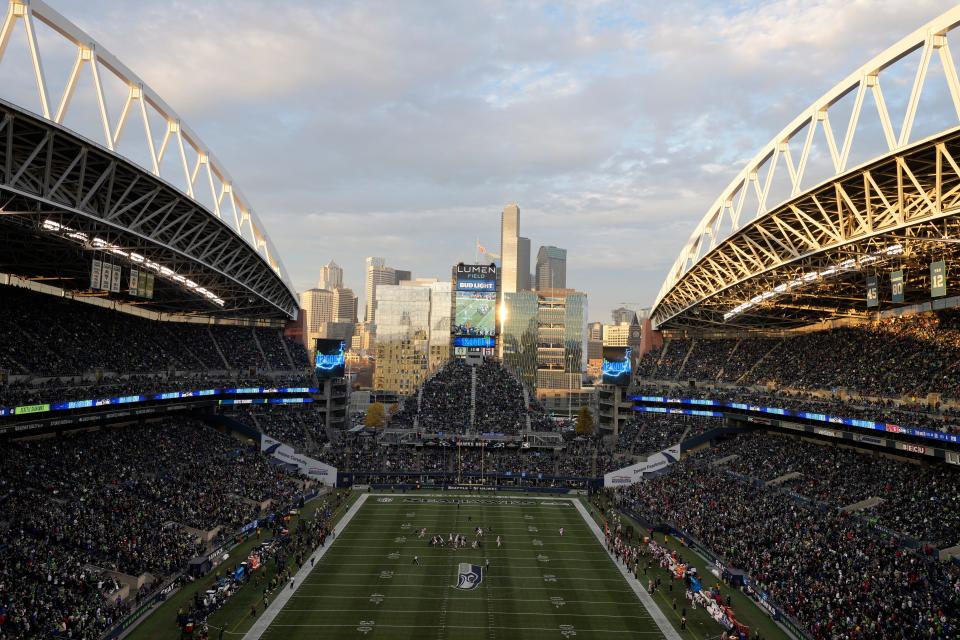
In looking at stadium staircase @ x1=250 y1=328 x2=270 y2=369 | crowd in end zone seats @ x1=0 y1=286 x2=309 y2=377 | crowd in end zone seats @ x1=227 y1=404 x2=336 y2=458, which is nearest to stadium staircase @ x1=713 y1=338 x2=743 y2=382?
crowd in end zone seats @ x1=227 y1=404 x2=336 y2=458

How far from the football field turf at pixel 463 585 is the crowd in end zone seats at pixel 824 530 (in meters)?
6.37

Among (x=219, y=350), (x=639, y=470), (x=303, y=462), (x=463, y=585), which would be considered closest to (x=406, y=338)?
(x=219, y=350)

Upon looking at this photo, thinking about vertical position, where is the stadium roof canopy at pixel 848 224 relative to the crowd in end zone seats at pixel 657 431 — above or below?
above

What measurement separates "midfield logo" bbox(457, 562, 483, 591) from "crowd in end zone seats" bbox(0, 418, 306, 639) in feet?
44.5

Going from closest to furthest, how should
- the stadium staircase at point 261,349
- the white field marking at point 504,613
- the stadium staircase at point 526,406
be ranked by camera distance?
the white field marking at point 504,613
the stadium staircase at point 526,406
the stadium staircase at point 261,349

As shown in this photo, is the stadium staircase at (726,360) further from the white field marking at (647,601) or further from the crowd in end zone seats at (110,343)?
the crowd in end zone seats at (110,343)

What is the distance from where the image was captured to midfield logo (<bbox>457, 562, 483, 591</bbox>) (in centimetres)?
3199

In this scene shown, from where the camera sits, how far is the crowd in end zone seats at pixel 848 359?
43781 mm

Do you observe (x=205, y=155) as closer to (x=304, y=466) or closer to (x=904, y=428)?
(x=304, y=466)

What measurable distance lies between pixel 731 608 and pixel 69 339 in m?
45.5

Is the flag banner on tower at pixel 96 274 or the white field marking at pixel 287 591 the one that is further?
the flag banner on tower at pixel 96 274

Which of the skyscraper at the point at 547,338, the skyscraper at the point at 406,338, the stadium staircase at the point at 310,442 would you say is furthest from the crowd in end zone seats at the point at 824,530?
the skyscraper at the point at 406,338

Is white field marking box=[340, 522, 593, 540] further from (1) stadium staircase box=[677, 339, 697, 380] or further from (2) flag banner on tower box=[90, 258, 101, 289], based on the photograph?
(1) stadium staircase box=[677, 339, 697, 380]

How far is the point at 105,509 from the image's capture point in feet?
114
